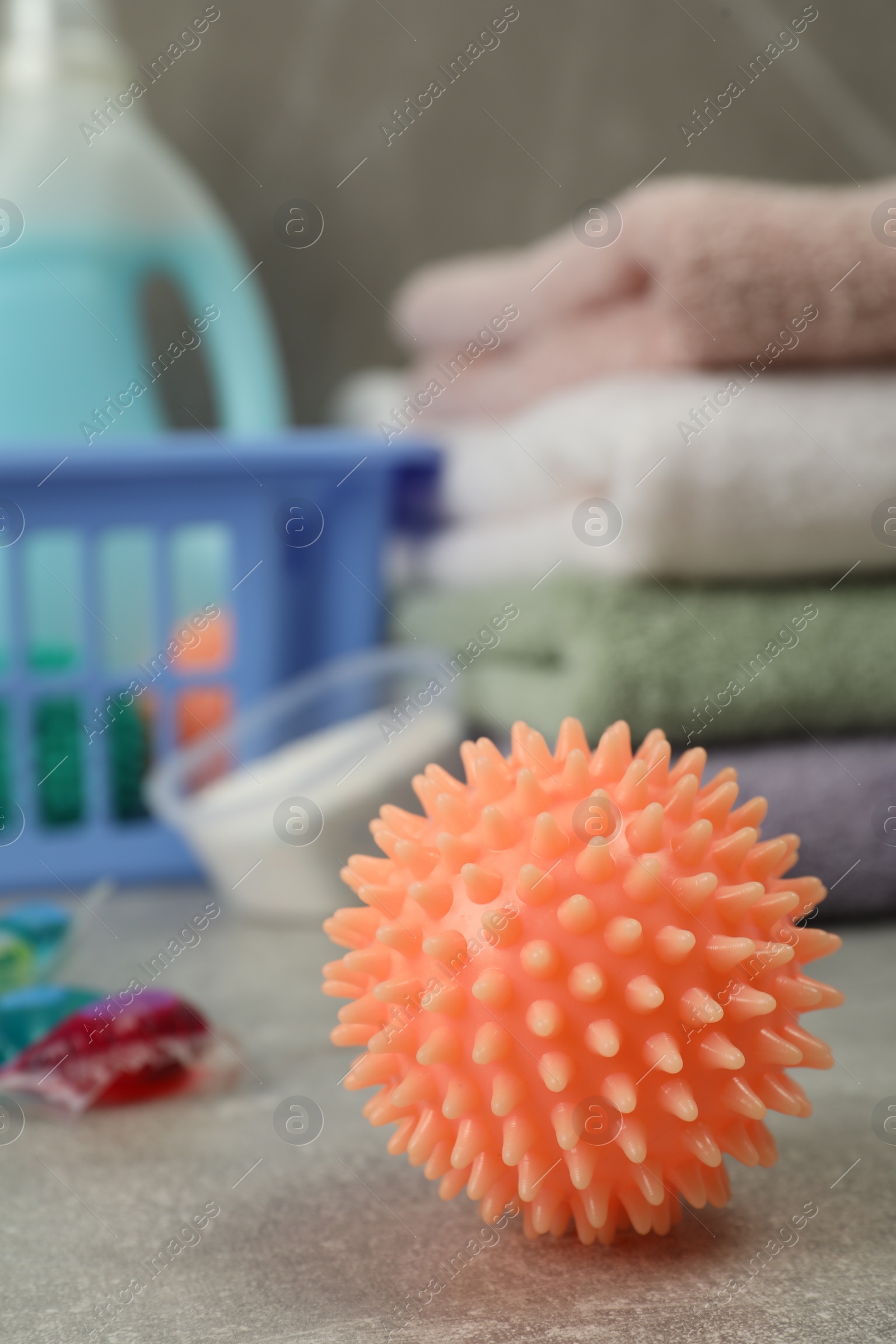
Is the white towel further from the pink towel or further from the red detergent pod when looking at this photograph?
the red detergent pod

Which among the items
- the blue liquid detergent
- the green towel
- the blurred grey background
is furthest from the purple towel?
the blurred grey background

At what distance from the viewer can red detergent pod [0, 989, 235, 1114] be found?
57 cm

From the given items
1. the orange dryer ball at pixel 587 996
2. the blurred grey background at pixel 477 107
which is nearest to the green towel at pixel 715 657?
the orange dryer ball at pixel 587 996

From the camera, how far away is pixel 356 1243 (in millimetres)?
435

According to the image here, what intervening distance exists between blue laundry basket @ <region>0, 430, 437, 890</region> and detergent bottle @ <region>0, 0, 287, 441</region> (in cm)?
13

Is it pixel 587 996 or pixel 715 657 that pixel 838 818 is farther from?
pixel 587 996

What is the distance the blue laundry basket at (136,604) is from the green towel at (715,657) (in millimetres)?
268

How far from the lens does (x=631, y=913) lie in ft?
1.28

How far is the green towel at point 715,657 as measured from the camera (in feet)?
2.81

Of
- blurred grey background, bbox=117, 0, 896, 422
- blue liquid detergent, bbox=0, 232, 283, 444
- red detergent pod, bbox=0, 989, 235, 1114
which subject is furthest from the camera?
blurred grey background, bbox=117, 0, 896, 422

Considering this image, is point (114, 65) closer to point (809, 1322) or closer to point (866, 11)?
point (866, 11)

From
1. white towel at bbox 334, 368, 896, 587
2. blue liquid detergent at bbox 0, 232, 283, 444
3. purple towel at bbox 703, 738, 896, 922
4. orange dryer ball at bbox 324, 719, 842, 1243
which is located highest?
blue liquid detergent at bbox 0, 232, 283, 444

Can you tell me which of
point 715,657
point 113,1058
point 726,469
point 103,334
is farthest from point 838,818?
point 103,334

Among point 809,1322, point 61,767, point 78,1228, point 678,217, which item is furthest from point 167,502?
point 809,1322
